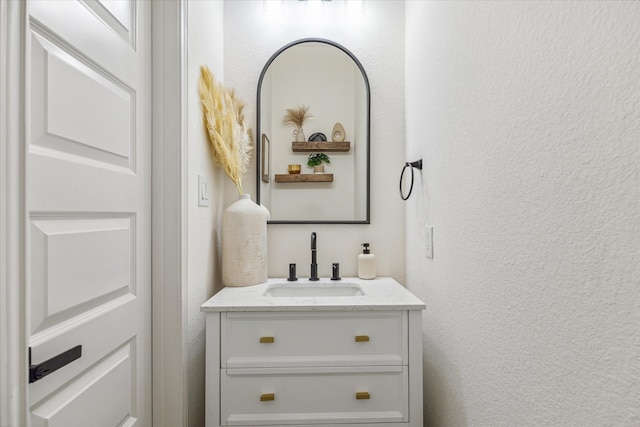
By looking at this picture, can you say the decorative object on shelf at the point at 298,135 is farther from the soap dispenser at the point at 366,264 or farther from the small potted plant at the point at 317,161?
the soap dispenser at the point at 366,264

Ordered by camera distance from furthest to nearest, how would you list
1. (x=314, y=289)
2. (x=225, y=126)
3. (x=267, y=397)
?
(x=314, y=289) → (x=225, y=126) → (x=267, y=397)

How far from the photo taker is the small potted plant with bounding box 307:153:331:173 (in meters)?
1.80

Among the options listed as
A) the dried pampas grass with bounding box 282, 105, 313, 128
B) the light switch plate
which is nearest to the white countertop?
the light switch plate

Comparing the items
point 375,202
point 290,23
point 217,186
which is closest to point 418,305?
point 375,202

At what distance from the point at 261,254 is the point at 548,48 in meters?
1.24

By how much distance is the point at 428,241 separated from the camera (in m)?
1.44

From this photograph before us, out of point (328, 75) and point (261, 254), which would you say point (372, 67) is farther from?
point (261, 254)

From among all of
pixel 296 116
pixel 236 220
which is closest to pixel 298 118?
pixel 296 116

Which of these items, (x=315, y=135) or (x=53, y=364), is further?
(x=315, y=135)

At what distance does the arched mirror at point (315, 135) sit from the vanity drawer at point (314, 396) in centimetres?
77

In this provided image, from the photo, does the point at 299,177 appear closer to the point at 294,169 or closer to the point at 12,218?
the point at 294,169

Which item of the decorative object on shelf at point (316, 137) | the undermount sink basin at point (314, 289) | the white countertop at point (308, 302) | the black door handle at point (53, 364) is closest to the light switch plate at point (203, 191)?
the white countertop at point (308, 302)

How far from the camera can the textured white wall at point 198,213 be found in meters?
1.27

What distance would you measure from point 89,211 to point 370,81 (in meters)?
1.45
